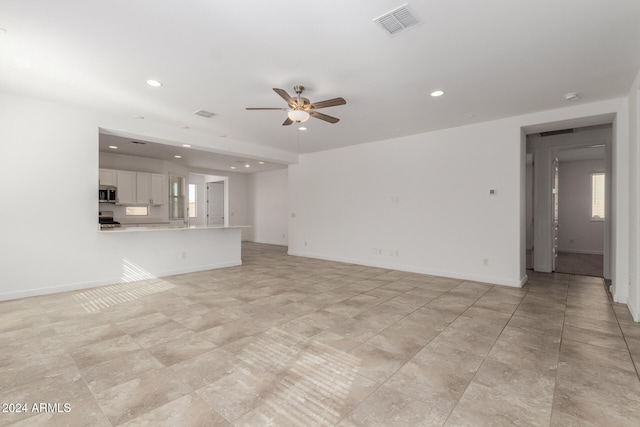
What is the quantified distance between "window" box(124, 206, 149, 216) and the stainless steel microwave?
0.73 m

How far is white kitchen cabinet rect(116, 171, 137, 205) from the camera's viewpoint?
7.24m

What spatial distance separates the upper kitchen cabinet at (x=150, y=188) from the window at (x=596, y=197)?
1209cm

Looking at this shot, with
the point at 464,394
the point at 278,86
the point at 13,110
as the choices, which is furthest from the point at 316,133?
the point at 464,394

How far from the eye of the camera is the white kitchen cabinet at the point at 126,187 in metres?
7.24

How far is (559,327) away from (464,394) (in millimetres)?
1973

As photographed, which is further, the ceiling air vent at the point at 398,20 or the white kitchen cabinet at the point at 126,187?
the white kitchen cabinet at the point at 126,187

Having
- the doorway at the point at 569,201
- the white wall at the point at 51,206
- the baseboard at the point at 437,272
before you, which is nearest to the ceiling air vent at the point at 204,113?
the white wall at the point at 51,206

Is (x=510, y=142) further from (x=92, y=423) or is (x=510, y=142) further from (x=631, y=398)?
(x=92, y=423)

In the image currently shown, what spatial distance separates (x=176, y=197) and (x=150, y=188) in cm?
128

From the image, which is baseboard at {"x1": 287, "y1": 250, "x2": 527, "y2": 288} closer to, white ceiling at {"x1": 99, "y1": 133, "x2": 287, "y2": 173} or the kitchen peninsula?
the kitchen peninsula

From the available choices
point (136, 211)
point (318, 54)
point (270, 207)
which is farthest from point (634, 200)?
point (136, 211)

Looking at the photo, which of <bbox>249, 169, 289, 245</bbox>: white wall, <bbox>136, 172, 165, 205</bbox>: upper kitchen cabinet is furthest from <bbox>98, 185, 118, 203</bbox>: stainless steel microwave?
<bbox>249, 169, 289, 245</bbox>: white wall

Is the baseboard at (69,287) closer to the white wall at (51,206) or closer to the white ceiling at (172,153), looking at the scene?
the white wall at (51,206)

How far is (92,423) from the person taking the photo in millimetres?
1690
